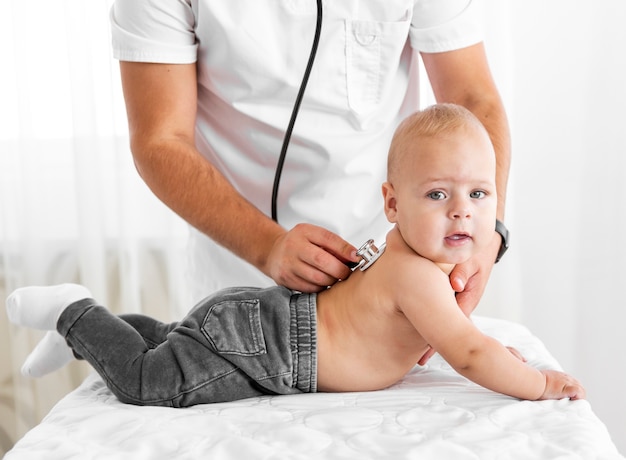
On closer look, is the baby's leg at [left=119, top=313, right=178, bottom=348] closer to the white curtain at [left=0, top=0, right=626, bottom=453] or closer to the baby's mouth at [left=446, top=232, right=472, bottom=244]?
the baby's mouth at [left=446, top=232, right=472, bottom=244]

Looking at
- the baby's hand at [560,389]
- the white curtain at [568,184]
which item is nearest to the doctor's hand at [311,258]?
the baby's hand at [560,389]

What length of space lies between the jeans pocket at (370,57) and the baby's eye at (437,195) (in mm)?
426

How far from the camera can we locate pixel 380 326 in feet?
4.08

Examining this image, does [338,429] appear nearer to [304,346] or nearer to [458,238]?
[304,346]

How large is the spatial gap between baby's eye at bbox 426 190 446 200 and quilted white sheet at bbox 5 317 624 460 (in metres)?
0.28

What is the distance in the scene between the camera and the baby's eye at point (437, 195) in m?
1.19

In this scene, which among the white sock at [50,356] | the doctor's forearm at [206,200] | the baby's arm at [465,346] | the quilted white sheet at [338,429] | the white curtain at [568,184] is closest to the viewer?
the quilted white sheet at [338,429]

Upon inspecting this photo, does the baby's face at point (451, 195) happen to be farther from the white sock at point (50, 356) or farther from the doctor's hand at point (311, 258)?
the white sock at point (50, 356)

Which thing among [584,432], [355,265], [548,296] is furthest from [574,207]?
[584,432]

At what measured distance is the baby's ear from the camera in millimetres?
1251

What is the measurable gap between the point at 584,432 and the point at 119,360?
26.3 inches

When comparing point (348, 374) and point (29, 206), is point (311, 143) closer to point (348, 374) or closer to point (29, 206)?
point (348, 374)

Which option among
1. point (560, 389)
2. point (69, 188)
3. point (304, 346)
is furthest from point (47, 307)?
point (69, 188)

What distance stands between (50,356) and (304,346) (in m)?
0.54
